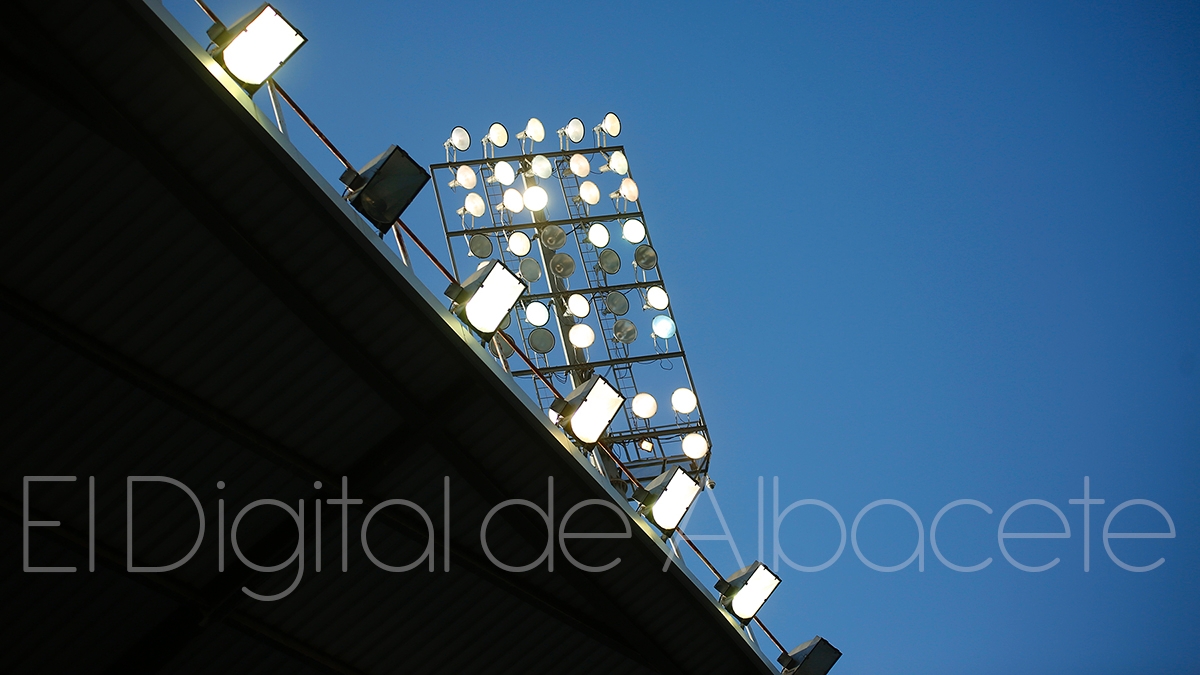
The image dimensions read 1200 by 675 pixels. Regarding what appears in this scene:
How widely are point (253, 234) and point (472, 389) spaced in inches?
88.9

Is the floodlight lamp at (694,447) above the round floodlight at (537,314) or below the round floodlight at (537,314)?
below

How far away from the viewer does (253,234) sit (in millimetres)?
6535

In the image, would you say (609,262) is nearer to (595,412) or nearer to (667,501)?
(667,501)

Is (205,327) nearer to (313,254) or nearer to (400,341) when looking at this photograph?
A: (313,254)

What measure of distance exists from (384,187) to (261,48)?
4.29ft

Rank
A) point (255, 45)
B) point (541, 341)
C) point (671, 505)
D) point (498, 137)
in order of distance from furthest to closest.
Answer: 1. point (498, 137)
2. point (541, 341)
3. point (671, 505)
4. point (255, 45)

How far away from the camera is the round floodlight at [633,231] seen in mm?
17078

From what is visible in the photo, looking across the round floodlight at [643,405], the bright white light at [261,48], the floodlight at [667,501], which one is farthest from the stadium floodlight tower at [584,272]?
the bright white light at [261,48]

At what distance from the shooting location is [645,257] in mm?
16812

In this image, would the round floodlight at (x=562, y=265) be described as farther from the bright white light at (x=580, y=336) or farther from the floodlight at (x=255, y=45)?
the floodlight at (x=255, y=45)

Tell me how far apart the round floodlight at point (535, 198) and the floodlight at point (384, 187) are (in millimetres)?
9679

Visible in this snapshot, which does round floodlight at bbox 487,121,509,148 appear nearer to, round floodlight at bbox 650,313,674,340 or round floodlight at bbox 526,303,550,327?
round floodlight at bbox 526,303,550,327

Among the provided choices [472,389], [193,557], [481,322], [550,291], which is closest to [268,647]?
[193,557]

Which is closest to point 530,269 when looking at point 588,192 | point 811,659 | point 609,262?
point 609,262
